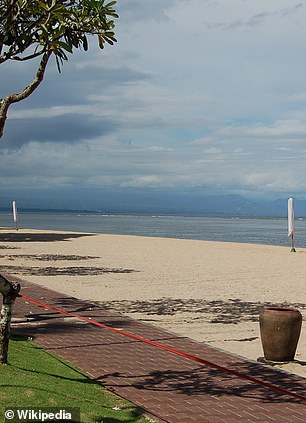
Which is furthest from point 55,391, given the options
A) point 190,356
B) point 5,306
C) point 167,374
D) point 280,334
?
point 280,334

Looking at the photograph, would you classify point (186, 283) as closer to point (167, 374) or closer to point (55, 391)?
point (167, 374)

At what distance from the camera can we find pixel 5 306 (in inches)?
285

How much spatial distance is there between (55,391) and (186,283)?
12.6m

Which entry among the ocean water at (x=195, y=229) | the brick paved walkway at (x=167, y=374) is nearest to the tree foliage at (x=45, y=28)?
the brick paved walkway at (x=167, y=374)

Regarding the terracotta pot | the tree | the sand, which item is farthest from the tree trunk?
the sand

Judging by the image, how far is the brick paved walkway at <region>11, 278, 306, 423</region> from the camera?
22.4 ft

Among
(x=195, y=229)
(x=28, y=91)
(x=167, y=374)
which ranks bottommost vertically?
(x=195, y=229)

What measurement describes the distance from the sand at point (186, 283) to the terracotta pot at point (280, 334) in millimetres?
181

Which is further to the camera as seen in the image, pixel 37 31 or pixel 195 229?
pixel 195 229

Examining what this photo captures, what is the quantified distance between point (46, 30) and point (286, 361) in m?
5.22

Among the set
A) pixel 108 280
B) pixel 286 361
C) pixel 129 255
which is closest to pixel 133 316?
pixel 286 361

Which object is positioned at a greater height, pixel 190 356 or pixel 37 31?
pixel 37 31

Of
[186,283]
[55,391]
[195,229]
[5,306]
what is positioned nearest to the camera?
[55,391]

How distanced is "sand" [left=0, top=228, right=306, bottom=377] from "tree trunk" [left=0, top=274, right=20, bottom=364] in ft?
11.9
